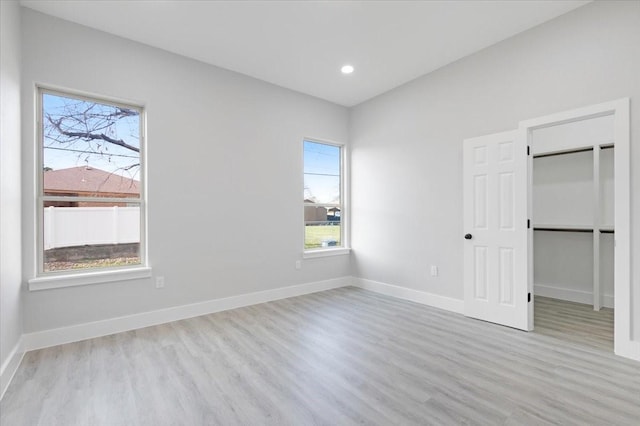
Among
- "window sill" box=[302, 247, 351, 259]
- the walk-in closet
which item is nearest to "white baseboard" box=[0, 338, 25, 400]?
"window sill" box=[302, 247, 351, 259]

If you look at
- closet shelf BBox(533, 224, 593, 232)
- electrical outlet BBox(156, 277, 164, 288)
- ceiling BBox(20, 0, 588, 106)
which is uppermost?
ceiling BBox(20, 0, 588, 106)

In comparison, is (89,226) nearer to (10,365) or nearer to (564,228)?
(10,365)

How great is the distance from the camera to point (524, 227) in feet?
10.4

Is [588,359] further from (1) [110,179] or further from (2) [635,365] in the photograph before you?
(1) [110,179]

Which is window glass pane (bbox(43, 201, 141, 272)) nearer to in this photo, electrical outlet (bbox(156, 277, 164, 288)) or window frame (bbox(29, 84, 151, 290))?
window frame (bbox(29, 84, 151, 290))

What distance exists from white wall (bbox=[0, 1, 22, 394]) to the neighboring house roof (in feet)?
1.27

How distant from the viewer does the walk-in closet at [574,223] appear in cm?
384

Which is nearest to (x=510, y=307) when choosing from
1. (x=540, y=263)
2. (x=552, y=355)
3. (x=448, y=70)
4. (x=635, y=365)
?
(x=552, y=355)

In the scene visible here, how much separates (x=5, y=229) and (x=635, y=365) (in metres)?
4.96

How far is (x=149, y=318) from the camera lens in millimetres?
3377

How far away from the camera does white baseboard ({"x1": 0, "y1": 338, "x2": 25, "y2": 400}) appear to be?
2.10 meters

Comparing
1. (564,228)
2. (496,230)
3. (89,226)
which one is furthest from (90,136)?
(564,228)

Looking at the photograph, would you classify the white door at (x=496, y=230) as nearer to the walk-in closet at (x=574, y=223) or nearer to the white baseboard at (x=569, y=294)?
the walk-in closet at (x=574, y=223)

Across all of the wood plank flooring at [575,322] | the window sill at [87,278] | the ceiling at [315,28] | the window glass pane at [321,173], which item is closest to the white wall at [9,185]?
the window sill at [87,278]
